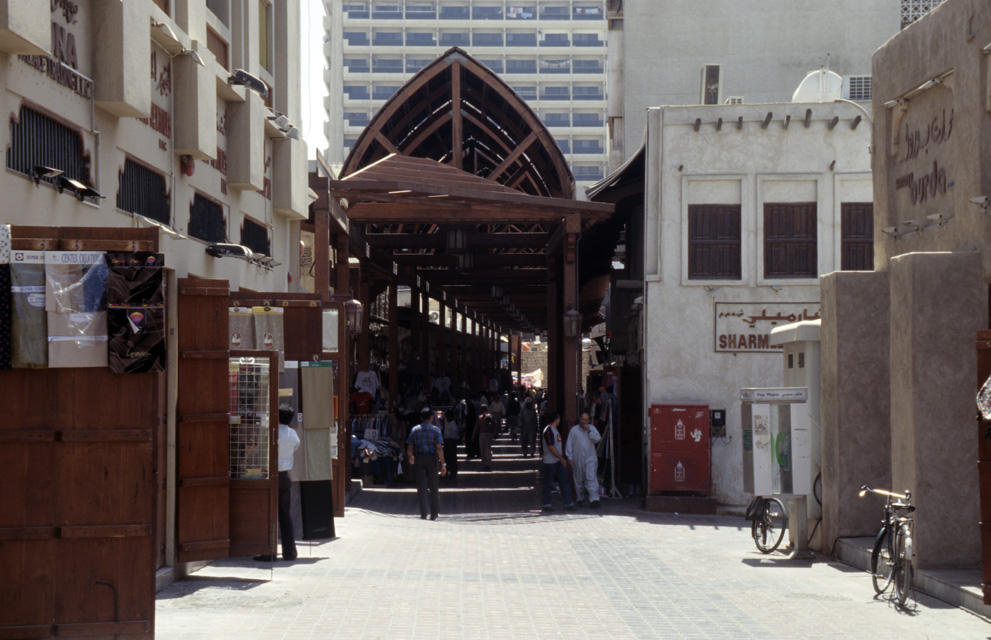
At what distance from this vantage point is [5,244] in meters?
7.70

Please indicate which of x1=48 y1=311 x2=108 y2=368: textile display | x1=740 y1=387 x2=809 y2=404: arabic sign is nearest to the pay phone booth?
x1=740 y1=387 x2=809 y2=404: arabic sign

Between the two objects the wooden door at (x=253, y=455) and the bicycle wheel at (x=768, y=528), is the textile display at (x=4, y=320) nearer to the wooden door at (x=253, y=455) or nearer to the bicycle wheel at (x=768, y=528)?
the wooden door at (x=253, y=455)

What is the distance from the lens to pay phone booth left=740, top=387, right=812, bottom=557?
1497cm

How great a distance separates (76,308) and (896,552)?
7.52 m

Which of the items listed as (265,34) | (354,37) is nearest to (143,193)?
(265,34)

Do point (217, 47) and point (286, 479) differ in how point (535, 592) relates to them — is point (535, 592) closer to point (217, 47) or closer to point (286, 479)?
point (286, 479)

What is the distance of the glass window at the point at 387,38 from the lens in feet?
337

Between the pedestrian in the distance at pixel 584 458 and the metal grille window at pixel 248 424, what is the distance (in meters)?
9.94

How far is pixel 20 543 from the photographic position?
7742mm

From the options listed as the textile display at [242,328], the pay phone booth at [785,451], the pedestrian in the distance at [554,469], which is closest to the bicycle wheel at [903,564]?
the pay phone booth at [785,451]

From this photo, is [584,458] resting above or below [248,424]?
below

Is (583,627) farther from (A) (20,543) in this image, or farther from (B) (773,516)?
(B) (773,516)

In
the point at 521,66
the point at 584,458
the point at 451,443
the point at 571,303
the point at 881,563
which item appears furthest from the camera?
the point at 521,66

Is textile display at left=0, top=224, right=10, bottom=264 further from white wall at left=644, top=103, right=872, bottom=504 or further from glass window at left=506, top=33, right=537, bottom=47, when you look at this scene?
glass window at left=506, top=33, right=537, bottom=47
